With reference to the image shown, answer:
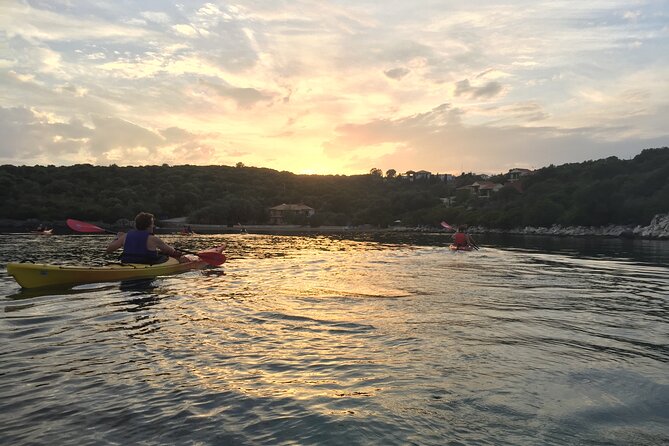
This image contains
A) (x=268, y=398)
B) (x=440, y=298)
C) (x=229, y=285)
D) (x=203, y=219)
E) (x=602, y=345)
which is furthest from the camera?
(x=203, y=219)

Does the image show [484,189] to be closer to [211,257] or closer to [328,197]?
[328,197]

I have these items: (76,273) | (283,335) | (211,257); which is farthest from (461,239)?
(283,335)

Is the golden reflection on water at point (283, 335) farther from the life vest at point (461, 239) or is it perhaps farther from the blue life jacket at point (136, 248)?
the life vest at point (461, 239)

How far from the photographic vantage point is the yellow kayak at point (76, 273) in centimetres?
1095

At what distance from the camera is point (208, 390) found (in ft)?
15.9

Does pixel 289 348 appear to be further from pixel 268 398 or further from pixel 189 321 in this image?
pixel 189 321

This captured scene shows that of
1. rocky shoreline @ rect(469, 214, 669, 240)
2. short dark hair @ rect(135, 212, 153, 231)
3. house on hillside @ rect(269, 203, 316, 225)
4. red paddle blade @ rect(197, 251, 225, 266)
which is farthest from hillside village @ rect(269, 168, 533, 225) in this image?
short dark hair @ rect(135, 212, 153, 231)

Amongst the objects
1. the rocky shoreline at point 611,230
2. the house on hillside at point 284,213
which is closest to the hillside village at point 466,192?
the house on hillside at point 284,213

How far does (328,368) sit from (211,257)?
11947 mm

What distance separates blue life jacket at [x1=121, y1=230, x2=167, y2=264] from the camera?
42.3ft

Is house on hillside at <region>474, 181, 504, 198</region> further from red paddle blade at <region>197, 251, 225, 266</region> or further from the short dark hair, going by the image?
the short dark hair

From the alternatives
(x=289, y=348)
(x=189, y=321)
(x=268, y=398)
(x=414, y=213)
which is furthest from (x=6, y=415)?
(x=414, y=213)

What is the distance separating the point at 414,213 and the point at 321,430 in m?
95.9

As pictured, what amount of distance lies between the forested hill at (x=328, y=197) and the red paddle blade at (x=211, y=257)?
6173 centimetres
